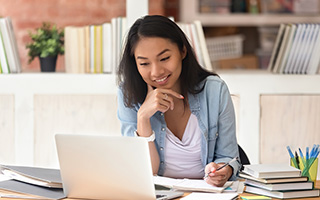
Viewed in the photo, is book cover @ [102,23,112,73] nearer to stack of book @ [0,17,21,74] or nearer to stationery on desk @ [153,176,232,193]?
stack of book @ [0,17,21,74]

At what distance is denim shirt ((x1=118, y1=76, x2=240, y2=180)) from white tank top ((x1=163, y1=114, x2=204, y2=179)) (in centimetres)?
2

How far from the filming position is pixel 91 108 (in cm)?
295

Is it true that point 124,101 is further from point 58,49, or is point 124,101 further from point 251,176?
point 58,49

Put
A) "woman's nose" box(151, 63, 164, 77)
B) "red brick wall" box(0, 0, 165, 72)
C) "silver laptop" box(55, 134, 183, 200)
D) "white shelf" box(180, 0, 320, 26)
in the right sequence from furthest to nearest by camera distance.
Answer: "white shelf" box(180, 0, 320, 26)
"red brick wall" box(0, 0, 165, 72)
"woman's nose" box(151, 63, 164, 77)
"silver laptop" box(55, 134, 183, 200)

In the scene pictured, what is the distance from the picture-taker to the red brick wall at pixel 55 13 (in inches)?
151

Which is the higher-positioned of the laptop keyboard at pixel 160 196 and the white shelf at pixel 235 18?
the white shelf at pixel 235 18

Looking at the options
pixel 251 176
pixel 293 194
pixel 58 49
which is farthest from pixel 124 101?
pixel 58 49

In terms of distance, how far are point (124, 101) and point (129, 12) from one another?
964 millimetres

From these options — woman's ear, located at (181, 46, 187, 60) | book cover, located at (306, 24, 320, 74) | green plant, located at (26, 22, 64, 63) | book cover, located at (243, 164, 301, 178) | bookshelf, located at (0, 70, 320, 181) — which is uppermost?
woman's ear, located at (181, 46, 187, 60)

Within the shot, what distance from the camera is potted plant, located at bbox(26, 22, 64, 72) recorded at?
121 inches

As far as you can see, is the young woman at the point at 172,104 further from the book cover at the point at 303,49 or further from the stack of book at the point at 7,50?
the stack of book at the point at 7,50

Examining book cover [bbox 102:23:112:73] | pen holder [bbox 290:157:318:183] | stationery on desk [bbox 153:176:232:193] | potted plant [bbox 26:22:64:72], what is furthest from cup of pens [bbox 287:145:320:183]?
potted plant [bbox 26:22:64:72]

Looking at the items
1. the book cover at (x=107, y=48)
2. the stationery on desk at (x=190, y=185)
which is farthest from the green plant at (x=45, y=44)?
→ the stationery on desk at (x=190, y=185)

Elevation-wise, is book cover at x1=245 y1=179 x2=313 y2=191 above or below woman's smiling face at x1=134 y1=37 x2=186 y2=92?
below
